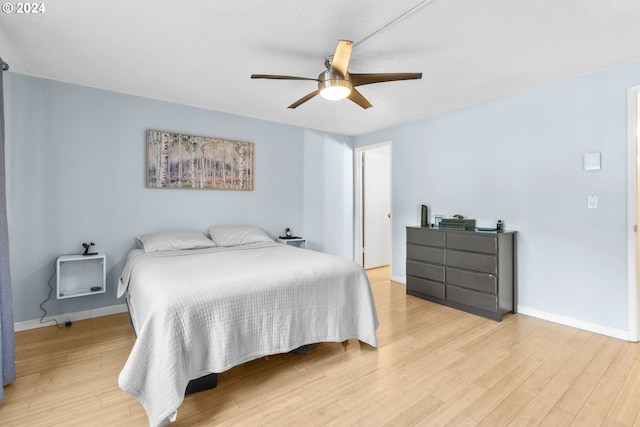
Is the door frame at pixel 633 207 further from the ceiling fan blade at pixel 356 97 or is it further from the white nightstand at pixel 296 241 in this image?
the white nightstand at pixel 296 241

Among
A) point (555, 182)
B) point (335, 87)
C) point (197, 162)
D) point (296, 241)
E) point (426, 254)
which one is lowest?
point (426, 254)

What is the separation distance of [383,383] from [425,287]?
1989 mm

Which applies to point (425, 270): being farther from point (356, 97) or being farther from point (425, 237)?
point (356, 97)

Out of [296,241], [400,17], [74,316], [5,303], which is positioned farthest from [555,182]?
[74,316]

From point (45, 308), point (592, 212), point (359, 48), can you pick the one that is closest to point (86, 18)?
point (359, 48)

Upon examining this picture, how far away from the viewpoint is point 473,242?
3.27m

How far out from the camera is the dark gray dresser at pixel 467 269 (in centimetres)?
311

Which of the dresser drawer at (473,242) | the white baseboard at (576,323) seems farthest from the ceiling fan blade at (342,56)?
the white baseboard at (576,323)

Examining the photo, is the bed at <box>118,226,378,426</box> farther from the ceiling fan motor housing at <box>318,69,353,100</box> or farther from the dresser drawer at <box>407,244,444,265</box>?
the dresser drawer at <box>407,244,444,265</box>

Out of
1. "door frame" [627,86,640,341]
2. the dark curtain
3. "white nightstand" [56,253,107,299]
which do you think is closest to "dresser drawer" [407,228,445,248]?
"door frame" [627,86,640,341]

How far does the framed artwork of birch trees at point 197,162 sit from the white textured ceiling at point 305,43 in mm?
546

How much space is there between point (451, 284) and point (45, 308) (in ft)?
13.9

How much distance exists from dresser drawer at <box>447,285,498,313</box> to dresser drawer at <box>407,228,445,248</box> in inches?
20.8

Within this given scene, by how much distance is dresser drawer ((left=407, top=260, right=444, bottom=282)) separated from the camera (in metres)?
3.61
